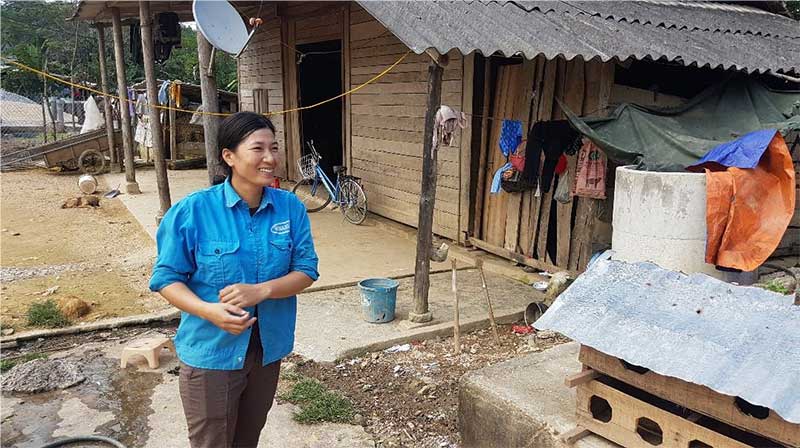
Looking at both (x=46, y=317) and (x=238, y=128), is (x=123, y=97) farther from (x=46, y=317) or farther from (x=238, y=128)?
(x=238, y=128)

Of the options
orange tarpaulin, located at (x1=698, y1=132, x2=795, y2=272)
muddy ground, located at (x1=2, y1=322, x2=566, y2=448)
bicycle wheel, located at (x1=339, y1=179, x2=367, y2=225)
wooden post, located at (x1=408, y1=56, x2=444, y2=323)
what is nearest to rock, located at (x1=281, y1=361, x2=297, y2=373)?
muddy ground, located at (x1=2, y1=322, x2=566, y2=448)

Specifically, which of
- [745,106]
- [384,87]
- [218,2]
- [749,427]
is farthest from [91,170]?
[749,427]

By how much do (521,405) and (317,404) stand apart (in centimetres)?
133

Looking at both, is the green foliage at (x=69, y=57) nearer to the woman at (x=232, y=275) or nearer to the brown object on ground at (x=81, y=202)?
the brown object on ground at (x=81, y=202)

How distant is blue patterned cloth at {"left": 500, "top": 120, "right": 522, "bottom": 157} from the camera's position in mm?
6359

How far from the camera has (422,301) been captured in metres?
4.86

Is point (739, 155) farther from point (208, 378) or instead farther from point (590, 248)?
point (208, 378)

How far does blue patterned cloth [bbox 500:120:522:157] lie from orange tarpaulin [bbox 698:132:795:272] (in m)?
2.21

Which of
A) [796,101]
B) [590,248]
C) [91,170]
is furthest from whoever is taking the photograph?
[91,170]

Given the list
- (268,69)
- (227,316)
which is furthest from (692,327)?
(268,69)

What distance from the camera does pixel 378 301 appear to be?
15.9 feet

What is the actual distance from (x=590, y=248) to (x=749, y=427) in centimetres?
374

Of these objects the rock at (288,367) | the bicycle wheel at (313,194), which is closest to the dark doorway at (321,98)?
the bicycle wheel at (313,194)

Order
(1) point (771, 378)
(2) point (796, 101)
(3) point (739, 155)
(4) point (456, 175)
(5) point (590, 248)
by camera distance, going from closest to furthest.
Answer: (1) point (771, 378) < (3) point (739, 155) < (2) point (796, 101) < (5) point (590, 248) < (4) point (456, 175)
